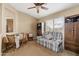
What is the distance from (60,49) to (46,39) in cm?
36

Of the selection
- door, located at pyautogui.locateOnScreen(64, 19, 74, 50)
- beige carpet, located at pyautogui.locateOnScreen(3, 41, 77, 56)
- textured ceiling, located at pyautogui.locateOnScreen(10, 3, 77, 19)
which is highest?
textured ceiling, located at pyautogui.locateOnScreen(10, 3, 77, 19)

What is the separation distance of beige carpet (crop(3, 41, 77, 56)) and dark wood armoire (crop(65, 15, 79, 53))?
0.43ft

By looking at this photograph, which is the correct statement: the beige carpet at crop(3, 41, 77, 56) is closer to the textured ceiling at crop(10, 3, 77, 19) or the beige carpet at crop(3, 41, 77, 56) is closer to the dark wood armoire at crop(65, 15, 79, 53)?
the dark wood armoire at crop(65, 15, 79, 53)

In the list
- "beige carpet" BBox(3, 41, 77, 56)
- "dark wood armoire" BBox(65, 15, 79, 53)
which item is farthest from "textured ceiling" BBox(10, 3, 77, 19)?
"beige carpet" BBox(3, 41, 77, 56)

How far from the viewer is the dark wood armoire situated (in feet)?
7.19

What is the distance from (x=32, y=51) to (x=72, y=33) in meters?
0.90

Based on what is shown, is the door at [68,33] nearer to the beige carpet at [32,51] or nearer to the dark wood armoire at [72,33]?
the dark wood armoire at [72,33]

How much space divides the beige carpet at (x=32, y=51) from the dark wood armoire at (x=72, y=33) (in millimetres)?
131

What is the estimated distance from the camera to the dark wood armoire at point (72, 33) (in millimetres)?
2191

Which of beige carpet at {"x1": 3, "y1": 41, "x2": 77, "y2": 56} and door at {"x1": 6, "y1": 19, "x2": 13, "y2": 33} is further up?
door at {"x1": 6, "y1": 19, "x2": 13, "y2": 33}

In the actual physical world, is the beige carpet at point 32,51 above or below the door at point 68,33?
below

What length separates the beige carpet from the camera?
227 centimetres

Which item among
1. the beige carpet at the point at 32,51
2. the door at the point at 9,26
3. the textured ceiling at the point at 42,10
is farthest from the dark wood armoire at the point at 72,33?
the door at the point at 9,26

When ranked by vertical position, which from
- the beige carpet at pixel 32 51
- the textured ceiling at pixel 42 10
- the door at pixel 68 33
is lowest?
the beige carpet at pixel 32 51
